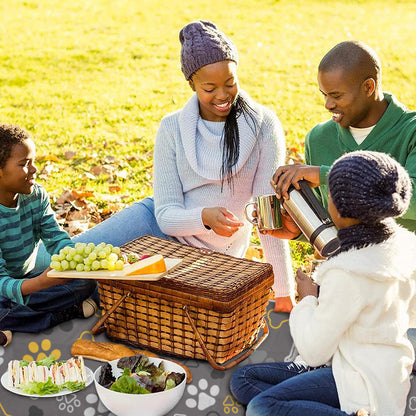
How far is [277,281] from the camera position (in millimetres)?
3434

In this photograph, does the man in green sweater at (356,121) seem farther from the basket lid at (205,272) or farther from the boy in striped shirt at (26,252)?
the boy in striped shirt at (26,252)

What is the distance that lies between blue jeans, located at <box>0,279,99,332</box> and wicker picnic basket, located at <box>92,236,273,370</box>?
20cm

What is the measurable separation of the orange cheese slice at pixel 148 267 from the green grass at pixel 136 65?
2.41m

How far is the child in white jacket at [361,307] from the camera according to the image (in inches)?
88.7

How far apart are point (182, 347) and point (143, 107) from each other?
5.04 metres

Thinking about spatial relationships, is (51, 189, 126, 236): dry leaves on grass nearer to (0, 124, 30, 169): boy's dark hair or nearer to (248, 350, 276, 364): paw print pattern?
(0, 124, 30, 169): boy's dark hair

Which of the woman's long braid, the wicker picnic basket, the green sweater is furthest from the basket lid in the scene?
the green sweater

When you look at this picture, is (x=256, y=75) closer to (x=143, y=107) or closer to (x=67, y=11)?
(x=143, y=107)

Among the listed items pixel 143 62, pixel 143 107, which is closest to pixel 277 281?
pixel 143 107

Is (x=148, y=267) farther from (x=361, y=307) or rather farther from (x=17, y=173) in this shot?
(x=361, y=307)

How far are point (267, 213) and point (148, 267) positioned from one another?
597mm

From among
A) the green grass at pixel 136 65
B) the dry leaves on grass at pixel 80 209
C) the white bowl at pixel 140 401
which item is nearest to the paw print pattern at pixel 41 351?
the white bowl at pixel 140 401

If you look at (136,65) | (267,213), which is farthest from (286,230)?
(136,65)

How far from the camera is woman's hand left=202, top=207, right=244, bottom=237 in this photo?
3.15 meters
